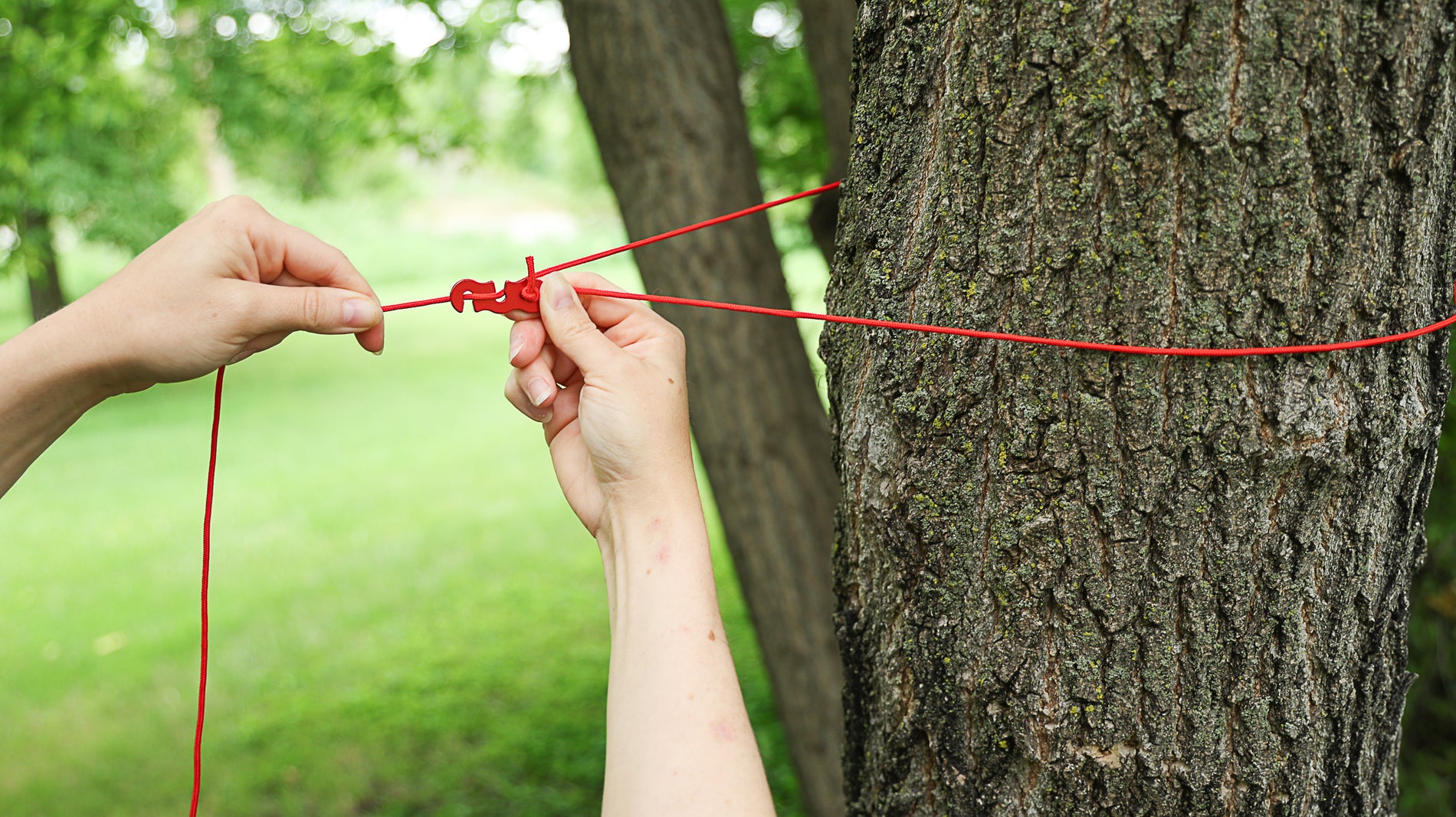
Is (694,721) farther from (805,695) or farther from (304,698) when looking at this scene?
(304,698)

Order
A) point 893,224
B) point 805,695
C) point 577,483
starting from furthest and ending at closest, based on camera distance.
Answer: point 805,695 → point 577,483 → point 893,224

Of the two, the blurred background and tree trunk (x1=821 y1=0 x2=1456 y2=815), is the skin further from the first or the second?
the blurred background

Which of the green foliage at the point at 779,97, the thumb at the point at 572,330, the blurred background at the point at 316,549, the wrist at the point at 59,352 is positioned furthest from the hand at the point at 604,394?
the green foliage at the point at 779,97

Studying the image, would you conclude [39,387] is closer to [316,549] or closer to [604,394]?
[604,394]

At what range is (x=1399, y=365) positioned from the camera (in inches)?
43.1

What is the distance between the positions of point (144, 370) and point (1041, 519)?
4.05 feet

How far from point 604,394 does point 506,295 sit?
0.83ft

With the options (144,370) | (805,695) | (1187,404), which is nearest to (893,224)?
(1187,404)

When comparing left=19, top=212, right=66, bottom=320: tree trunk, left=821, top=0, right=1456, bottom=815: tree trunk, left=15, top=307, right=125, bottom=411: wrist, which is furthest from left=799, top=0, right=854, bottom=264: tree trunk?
left=19, top=212, right=66, bottom=320: tree trunk

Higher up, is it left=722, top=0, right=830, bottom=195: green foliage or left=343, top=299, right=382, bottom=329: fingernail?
left=722, top=0, right=830, bottom=195: green foliage

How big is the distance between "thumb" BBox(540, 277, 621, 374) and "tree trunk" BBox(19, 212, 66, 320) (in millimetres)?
9546

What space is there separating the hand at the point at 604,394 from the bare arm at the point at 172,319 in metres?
0.28

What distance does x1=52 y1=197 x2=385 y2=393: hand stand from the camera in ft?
4.20

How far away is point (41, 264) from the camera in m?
10.5
